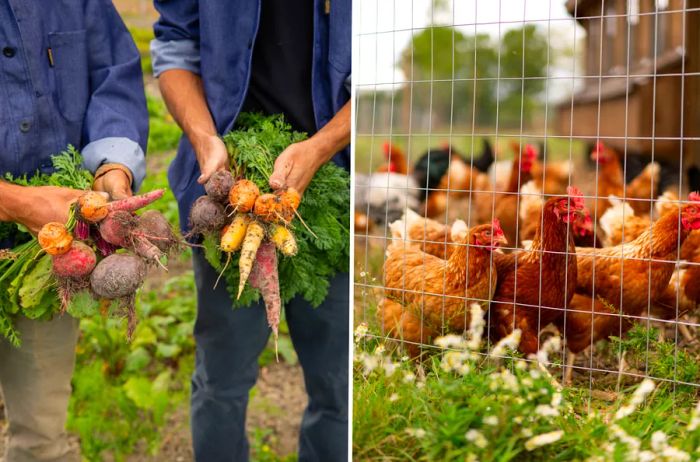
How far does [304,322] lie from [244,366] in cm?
25

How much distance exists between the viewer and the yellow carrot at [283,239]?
1921 millimetres

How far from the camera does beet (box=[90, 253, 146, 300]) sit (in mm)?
1745

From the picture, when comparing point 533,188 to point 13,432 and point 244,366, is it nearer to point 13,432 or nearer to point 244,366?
point 244,366

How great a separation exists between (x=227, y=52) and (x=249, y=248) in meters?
0.60

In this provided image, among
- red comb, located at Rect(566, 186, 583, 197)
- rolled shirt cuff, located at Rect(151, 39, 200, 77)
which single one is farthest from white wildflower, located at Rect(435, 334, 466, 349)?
rolled shirt cuff, located at Rect(151, 39, 200, 77)

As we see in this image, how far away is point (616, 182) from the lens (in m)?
2.96

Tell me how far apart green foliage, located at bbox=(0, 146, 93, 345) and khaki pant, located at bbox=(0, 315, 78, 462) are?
14 cm

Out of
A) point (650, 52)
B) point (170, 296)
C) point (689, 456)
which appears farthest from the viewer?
point (170, 296)

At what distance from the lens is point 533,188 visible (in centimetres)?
333

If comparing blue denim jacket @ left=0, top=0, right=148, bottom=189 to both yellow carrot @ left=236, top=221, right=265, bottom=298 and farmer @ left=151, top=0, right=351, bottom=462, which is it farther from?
yellow carrot @ left=236, top=221, right=265, bottom=298

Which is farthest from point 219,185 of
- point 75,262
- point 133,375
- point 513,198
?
point 133,375

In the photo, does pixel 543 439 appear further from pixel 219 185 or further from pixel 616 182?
pixel 616 182

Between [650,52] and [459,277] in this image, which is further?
[650,52]

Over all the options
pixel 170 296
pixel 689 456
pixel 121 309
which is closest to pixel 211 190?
pixel 121 309
